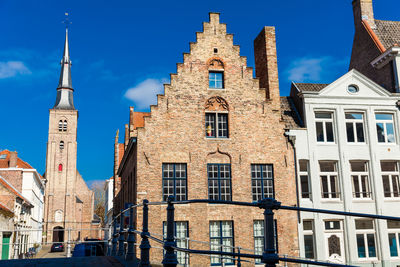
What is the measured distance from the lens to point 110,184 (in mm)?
67375

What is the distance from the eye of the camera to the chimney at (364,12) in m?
27.0

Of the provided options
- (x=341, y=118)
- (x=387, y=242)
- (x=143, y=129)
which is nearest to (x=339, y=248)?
(x=387, y=242)

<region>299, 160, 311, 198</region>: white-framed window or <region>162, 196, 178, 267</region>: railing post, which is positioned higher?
<region>299, 160, 311, 198</region>: white-framed window

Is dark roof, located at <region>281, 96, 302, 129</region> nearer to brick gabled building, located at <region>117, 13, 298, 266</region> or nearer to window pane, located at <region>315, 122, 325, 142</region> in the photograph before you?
brick gabled building, located at <region>117, 13, 298, 266</region>

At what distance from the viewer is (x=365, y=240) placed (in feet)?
67.2

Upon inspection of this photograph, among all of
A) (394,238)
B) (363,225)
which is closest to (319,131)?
(363,225)

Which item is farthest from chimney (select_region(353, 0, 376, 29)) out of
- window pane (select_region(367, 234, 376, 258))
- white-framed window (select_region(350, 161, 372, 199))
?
window pane (select_region(367, 234, 376, 258))

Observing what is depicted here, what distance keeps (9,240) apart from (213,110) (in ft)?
58.8

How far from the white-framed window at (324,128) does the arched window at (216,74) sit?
17.4 feet

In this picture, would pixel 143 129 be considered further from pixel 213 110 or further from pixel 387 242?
pixel 387 242

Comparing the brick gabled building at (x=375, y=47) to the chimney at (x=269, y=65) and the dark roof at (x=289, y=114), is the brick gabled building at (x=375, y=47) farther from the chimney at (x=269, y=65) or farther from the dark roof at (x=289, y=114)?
the chimney at (x=269, y=65)

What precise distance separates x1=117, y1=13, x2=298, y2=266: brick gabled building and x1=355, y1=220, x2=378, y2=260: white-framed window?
3.29 meters

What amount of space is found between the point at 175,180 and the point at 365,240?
385 inches

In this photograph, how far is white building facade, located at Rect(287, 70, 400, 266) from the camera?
66.7 ft
